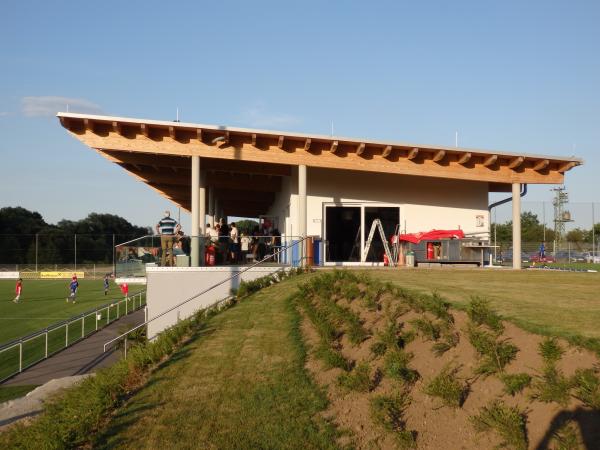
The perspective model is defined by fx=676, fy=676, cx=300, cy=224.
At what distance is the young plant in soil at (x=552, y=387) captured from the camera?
586 cm

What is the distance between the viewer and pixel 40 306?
123ft

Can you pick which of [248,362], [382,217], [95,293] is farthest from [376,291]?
[95,293]

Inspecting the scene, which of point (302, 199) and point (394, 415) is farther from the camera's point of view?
point (302, 199)

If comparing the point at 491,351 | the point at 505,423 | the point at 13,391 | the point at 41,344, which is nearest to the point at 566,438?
the point at 505,423

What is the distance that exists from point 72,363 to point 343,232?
8.80 m

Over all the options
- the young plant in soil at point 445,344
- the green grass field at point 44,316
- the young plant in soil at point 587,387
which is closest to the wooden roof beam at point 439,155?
the young plant in soil at point 445,344

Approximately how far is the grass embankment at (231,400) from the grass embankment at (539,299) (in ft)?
8.02

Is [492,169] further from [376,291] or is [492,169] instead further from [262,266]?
[376,291]

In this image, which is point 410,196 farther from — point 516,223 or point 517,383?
point 517,383

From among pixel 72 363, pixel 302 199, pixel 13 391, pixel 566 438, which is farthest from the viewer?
pixel 72 363

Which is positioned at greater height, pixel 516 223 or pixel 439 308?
pixel 516 223

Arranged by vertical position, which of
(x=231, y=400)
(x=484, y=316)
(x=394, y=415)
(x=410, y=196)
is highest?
(x=410, y=196)

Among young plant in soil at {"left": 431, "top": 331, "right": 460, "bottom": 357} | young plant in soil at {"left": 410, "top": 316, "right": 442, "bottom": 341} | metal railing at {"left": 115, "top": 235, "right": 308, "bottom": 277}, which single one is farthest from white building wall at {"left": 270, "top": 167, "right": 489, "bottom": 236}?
young plant in soil at {"left": 431, "top": 331, "right": 460, "bottom": 357}

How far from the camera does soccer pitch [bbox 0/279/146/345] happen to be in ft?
92.7
